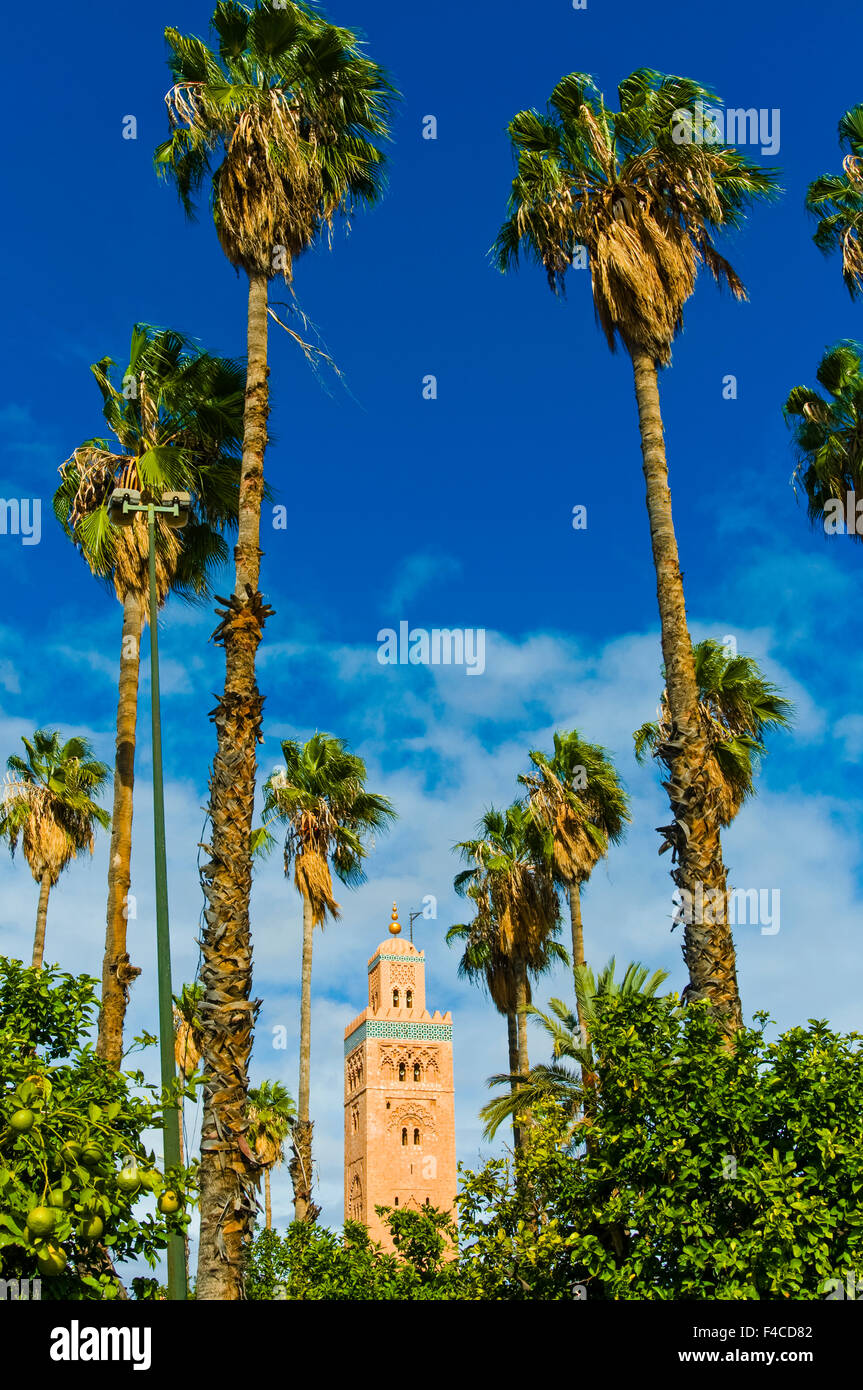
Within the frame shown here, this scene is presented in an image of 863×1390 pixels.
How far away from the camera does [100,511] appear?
57.4ft

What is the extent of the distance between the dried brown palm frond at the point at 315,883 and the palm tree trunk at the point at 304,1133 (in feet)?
5.02

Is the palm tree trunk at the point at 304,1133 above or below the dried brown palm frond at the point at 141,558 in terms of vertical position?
below

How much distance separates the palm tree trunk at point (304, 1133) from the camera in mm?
26062

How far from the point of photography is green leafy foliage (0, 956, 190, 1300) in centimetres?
614

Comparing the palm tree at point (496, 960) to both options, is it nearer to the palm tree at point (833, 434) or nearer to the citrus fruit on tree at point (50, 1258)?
the palm tree at point (833, 434)

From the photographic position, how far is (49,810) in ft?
97.3

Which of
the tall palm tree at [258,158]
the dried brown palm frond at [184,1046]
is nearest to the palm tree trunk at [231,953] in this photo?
the tall palm tree at [258,158]

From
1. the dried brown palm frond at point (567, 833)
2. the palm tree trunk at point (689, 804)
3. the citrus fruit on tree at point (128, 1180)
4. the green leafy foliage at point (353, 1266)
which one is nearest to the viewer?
the citrus fruit on tree at point (128, 1180)

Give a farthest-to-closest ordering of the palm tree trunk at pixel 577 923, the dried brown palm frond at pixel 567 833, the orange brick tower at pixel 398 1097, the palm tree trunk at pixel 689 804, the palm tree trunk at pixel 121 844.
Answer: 1. the orange brick tower at pixel 398 1097
2. the dried brown palm frond at pixel 567 833
3. the palm tree trunk at pixel 577 923
4. the palm tree trunk at pixel 121 844
5. the palm tree trunk at pixel 689 804

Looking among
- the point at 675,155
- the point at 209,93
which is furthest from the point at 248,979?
the point at 675,155

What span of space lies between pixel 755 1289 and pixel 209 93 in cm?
1451

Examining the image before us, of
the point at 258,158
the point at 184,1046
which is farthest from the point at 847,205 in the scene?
the point at 184,1046

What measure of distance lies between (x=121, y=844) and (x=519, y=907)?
13.8 meters
